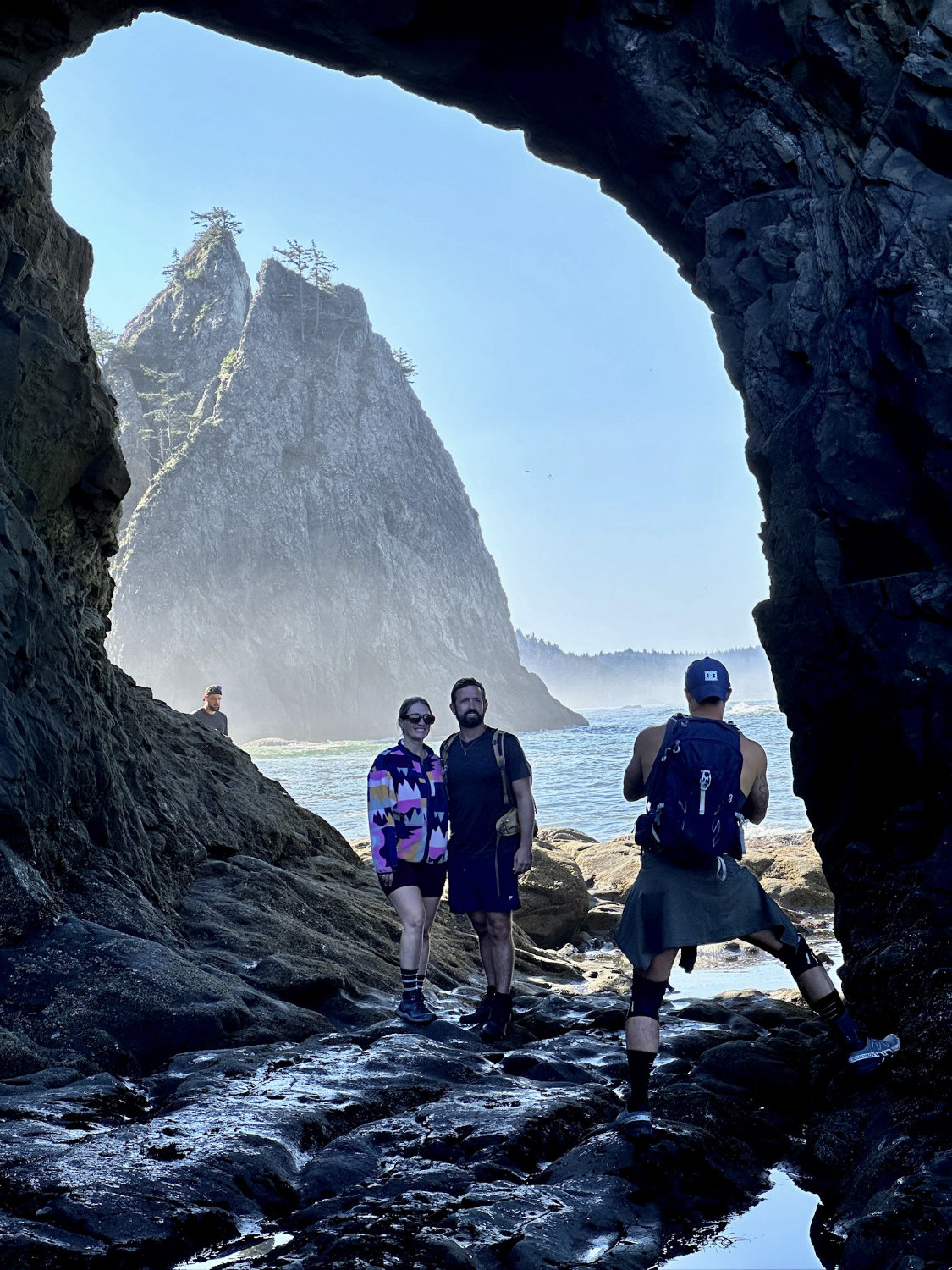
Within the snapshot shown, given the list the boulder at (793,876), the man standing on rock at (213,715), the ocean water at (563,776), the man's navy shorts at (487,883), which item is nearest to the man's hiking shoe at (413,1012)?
the man's navy shorts at (487,883)

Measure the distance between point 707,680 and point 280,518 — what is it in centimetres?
9620

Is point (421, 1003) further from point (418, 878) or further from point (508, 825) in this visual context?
point (508, 825)

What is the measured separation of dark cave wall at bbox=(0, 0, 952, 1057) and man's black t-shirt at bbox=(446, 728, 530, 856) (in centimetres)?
240

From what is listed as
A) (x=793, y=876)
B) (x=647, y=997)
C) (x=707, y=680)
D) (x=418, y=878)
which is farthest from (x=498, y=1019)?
(x=793, y=876)

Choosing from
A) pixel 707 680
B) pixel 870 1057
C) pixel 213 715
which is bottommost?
pixel 870 1057

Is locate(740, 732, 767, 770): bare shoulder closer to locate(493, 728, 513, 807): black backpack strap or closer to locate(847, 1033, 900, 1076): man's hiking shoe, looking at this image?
locate(847, 1033, 900, 1076): man's hiking shoe

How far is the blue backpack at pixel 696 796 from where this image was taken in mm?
4484

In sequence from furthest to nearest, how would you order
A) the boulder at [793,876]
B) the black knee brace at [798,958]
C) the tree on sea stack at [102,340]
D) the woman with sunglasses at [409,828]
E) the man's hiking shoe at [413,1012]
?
the tree on sea stack at [102,340]
the boulder at [793,876]
the woman with sunglasses at [409,828]
the man's hiking shoe at [413,1012]
the black knee brace at [798,958]

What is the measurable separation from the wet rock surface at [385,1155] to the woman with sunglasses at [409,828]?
2.53 feet

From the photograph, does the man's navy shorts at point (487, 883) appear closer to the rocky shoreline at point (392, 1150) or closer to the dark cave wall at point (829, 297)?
the rocky shoreline at point (392, 1150)

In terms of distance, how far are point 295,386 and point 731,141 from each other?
9351cm

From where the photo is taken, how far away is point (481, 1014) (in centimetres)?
664

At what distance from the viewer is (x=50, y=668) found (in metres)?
6.96

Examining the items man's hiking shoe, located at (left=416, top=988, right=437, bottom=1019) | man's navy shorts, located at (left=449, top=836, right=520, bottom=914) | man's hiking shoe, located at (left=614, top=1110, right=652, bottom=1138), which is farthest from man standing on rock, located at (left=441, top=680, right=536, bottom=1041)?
man's hiking shoe, located at (left=614, top=1110, right=652, bottom=1138)
